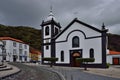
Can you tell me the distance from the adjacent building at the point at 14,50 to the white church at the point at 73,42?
1149 inches

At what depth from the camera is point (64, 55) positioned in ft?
143

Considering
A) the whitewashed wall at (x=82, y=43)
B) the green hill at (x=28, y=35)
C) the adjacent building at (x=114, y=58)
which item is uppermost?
Result: the green hill at (x=28, y=35)

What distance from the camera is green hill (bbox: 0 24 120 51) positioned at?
110 metres

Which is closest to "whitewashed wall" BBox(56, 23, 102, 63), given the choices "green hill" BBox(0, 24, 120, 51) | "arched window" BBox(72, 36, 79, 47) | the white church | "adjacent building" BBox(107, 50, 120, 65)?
the white church

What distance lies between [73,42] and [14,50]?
40.6 meters

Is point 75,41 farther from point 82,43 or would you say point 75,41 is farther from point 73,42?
point 82,43

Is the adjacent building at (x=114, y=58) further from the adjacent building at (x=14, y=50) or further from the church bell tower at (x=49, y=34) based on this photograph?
the adjacent building at (x=14, y=50)

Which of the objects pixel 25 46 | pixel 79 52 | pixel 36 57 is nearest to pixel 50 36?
pixel 79 52

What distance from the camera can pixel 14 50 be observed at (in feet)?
254

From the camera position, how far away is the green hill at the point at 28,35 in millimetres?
109831

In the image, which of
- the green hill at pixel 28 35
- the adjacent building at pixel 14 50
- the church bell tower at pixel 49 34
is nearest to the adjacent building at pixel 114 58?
the church bell tower at pixel 49 34

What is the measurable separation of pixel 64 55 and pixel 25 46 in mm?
45212

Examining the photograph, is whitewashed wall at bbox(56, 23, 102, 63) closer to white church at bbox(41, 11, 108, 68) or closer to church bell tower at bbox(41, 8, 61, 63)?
white church at bbox(41, 11, 108, 68)

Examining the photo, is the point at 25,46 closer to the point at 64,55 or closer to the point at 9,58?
the point at 9,58
